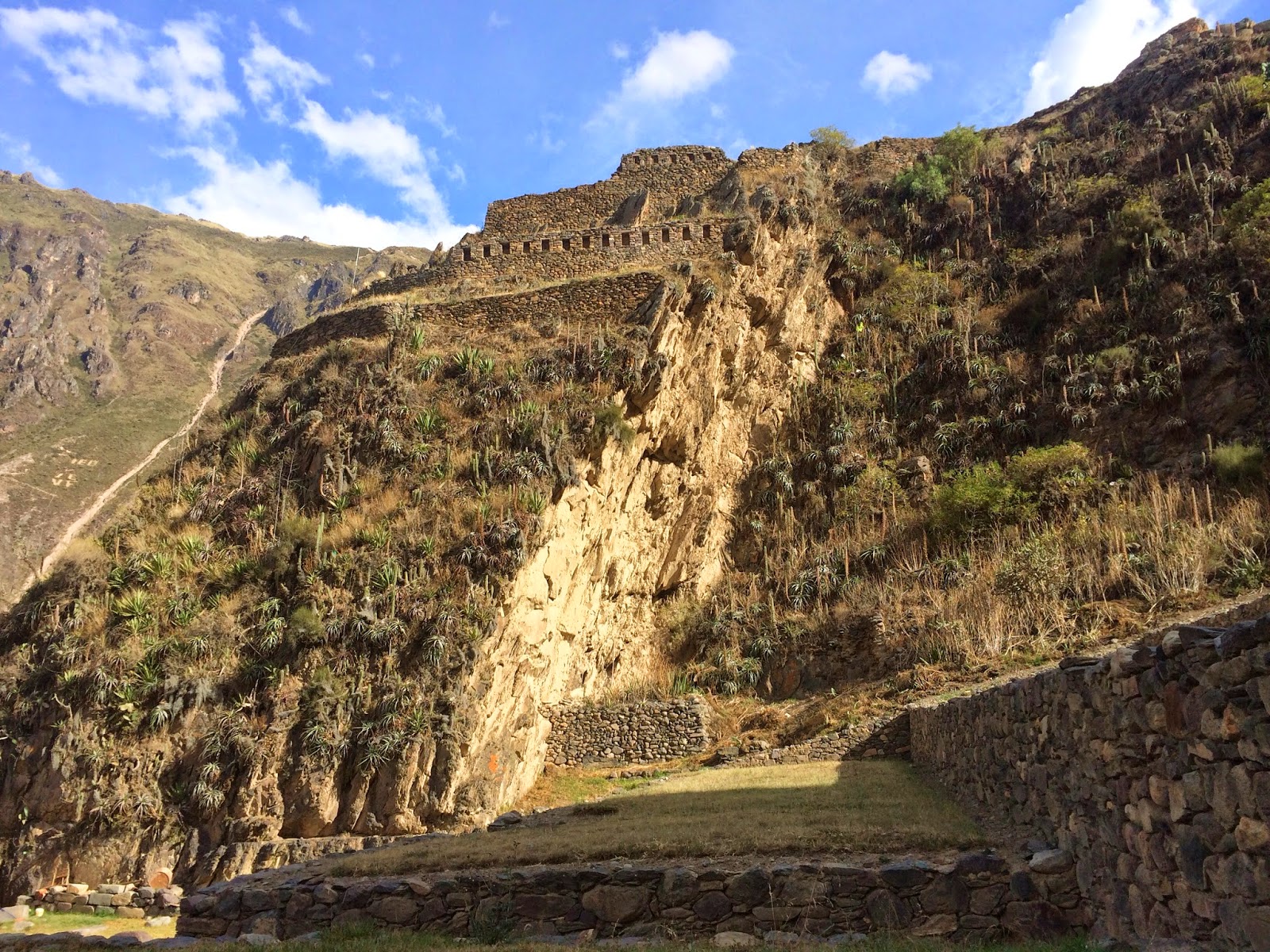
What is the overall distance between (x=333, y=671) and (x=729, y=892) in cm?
1080

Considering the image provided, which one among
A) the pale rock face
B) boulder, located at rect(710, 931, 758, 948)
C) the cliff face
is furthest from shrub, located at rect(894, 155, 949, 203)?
boulder, located at rect(710, 931, 758, 948)

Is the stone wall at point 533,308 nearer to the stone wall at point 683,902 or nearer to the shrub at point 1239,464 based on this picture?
the shrub at point 1239,464

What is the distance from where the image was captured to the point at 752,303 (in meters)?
27.2

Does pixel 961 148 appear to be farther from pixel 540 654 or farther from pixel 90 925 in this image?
pixel 90 925

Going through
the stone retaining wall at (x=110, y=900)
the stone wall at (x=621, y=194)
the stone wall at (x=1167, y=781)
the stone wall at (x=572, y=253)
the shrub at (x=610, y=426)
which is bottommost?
the stone retaining wall at (x=110, y=900)

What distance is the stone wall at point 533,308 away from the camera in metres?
24.8

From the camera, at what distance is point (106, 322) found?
73625mm

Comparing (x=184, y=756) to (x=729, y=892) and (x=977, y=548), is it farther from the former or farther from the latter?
(x=977, y=548)

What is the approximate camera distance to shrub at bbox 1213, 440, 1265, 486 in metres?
19.5

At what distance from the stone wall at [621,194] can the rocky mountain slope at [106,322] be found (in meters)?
5.08

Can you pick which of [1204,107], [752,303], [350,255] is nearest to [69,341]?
[350,255]

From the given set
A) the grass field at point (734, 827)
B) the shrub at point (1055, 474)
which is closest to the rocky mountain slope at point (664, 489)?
the shrub at point (1055, 474)

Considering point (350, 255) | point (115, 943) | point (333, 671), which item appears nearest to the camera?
point (115, 943)

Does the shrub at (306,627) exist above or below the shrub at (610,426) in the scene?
below
